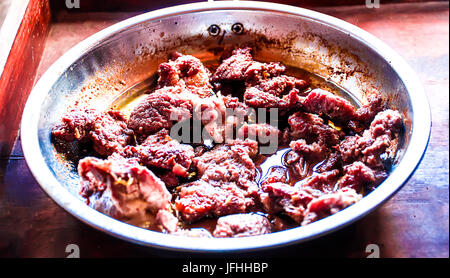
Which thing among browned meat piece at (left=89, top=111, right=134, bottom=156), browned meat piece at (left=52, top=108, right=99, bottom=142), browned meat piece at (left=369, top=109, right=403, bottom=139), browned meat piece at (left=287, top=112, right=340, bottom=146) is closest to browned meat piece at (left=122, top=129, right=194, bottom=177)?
browned meat piece at (left=89, top=111, right=134, bottom=156)

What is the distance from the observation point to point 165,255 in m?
1.89

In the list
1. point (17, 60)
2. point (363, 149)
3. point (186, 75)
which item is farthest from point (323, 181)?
point (17, 60)

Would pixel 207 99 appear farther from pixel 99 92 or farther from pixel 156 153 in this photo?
pixel 99 92

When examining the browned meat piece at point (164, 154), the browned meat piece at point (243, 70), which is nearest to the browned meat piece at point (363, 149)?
the browned meat piece at point (243, 70)

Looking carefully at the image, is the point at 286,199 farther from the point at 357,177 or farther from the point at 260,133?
the point at 260,133

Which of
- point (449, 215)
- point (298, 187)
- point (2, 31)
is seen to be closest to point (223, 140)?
point (298, 187)

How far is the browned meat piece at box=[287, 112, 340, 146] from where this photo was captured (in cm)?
238

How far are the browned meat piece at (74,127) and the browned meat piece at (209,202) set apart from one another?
0.69m

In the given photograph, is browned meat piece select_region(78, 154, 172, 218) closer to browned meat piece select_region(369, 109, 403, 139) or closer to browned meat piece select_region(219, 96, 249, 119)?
browned meat piece select_region(219, 96, 249, 119)

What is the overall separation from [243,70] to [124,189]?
1229 mm

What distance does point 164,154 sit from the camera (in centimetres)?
224

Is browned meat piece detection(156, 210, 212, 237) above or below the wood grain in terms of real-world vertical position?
below

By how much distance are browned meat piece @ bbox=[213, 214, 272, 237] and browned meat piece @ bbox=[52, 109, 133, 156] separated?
2.51 feet

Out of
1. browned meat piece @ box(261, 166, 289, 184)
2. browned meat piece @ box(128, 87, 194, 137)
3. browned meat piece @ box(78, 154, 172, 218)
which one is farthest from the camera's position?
browned meat piece @ box(128, 87, 194, 137)
